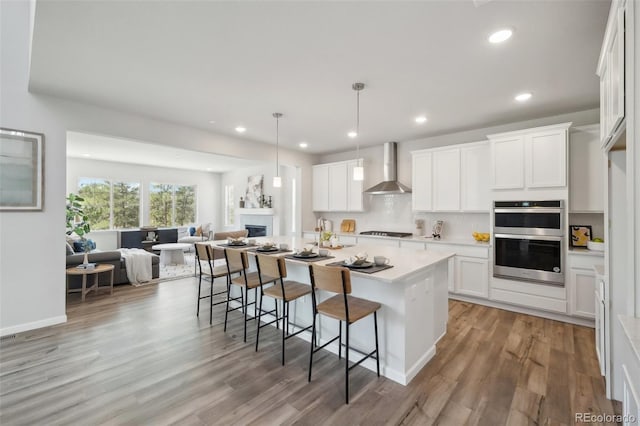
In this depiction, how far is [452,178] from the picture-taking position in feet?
15.2

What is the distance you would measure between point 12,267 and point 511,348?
536 centimetres

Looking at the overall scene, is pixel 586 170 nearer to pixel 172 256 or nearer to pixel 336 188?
pixel 336 188

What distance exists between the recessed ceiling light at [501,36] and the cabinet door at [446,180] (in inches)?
99.3

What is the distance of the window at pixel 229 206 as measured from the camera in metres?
10.2

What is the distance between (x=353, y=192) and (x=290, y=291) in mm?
3503

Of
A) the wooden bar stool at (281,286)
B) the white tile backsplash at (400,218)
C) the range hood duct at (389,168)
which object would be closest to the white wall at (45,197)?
the wooden bar stool at (281,286)

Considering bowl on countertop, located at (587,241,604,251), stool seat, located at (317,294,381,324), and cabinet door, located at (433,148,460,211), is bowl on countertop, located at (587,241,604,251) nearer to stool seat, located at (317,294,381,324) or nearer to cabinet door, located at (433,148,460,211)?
cabinet door, located at (433,148,460,211)

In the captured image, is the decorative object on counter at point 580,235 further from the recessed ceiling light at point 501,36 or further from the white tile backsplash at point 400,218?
the recessed ceiling light at point 501,36

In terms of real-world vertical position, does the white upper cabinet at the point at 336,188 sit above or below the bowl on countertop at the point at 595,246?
above

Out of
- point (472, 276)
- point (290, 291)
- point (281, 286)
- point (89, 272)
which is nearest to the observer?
point (281, 286)

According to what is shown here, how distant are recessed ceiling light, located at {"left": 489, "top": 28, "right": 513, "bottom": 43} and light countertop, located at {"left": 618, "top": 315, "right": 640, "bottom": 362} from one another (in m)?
1.96

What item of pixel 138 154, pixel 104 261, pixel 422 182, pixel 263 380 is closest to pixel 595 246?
pixel 422 182

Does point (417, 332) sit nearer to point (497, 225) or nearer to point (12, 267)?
point (497, 225)

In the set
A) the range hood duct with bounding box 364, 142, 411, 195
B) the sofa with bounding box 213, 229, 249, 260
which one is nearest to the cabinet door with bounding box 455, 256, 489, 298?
the range hood duct with bounding box 364, 142, 411, 195
